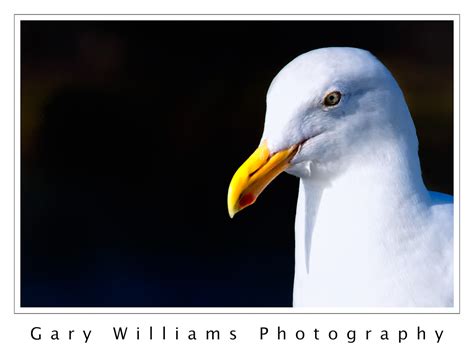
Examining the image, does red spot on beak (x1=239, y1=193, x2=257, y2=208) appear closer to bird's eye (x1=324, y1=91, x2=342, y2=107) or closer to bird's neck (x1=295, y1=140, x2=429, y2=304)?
bird's neck (x1=295, y1=140, x2=429, y2=304)

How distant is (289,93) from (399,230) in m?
0.44

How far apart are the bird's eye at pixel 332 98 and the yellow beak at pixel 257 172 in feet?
0.42

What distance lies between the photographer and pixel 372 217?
192 cm

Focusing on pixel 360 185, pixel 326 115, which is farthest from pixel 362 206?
pixel 326 115

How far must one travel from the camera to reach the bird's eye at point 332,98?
1.83 metres

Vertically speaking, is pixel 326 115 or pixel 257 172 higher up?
pixel 326 115

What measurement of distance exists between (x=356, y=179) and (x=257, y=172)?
0.83 ft

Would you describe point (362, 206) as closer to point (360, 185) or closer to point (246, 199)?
point (360, 185)

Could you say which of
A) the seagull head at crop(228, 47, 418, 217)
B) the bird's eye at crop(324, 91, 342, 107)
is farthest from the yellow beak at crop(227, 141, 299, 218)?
the bird's eye at crop(324, 91, 342, 107)

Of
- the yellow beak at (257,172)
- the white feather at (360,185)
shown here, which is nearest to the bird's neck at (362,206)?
the white feather at (360,185)

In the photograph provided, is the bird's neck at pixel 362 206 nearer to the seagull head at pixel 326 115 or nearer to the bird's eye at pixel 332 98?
the seagull head at pixel 326 115

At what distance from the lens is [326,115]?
6.07ft

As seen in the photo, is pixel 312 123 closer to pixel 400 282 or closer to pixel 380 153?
pixel 380 153
